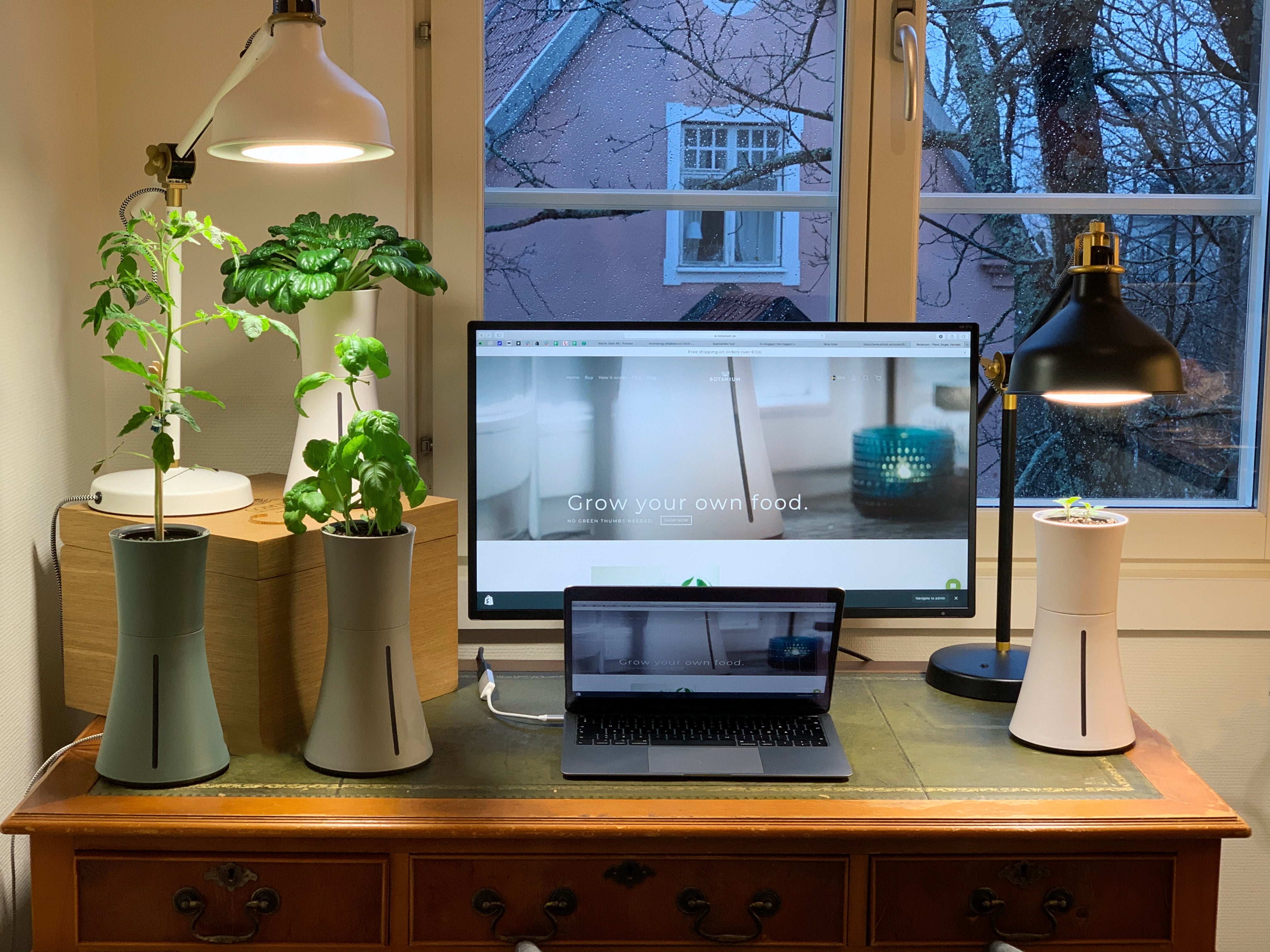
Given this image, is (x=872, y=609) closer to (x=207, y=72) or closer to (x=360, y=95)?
(x=360, y=95)

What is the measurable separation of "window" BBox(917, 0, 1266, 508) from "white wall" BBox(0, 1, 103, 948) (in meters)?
1.21

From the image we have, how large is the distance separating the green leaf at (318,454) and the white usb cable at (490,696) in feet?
1.31

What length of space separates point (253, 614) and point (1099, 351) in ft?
3.22

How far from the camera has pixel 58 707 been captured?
1.54m

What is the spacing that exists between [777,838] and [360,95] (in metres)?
0.92

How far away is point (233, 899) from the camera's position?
1.15 metres

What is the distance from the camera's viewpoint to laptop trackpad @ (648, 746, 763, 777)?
1.24 meters

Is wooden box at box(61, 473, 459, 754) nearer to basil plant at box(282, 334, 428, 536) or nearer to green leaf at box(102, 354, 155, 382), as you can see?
basil plant at box(282, 334, 428, 536)

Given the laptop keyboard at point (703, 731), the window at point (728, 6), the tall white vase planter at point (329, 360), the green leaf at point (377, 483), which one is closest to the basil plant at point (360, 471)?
the green leaf at point (377, 483)

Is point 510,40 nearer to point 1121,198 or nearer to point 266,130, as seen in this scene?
point 266,130

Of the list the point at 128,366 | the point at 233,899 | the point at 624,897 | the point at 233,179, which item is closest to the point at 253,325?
the point at 128,366

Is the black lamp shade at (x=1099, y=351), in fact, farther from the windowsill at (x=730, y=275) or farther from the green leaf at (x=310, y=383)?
the green leaf at (x=310, y=383)

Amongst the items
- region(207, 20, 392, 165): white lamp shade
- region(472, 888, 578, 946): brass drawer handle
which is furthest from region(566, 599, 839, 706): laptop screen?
region(207, 20, 392, 165): white lamp shade

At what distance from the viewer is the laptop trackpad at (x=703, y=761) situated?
124cm
